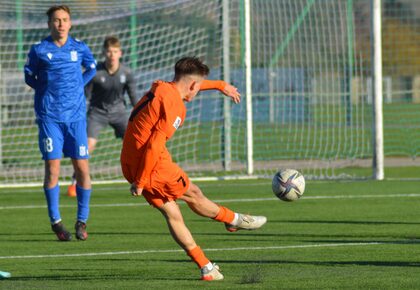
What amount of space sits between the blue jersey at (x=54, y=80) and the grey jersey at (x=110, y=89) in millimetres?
4016

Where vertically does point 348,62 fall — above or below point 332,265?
above

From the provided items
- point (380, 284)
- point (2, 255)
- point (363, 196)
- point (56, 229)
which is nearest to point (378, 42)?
point (363, 196)

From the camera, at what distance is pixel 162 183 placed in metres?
8.15

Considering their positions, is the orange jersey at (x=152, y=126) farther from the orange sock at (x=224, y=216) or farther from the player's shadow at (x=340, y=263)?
the player's shadow at (x=340, y=263)

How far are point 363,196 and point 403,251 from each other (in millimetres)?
5371

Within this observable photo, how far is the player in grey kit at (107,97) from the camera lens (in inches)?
610

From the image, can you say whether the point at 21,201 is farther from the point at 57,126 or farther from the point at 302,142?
the point at 302,142

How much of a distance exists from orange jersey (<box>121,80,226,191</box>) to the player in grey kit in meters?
7.14

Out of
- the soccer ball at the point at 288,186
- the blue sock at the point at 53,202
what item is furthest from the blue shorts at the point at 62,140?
the soccer ball at the point at 288,186

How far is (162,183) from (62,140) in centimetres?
327

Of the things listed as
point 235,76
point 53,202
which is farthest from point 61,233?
point 235,76

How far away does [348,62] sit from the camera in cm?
2089

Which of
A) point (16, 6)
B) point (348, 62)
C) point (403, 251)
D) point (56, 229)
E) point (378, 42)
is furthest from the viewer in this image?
point (348, 62)

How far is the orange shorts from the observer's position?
813 cm
